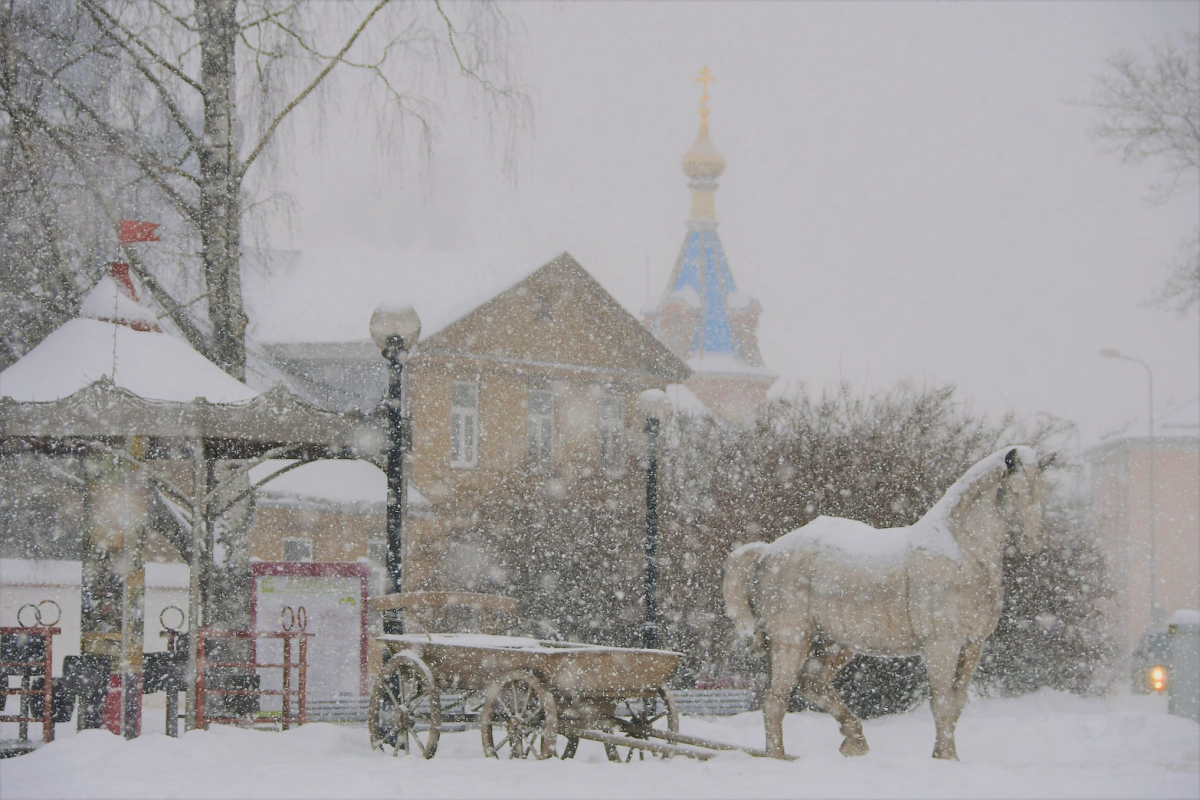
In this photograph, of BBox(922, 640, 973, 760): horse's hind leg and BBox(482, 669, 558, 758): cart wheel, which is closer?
BBox(922, 640, 973, 760): horse's hind leg

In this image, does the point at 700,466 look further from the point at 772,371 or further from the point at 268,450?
the point at 772,371

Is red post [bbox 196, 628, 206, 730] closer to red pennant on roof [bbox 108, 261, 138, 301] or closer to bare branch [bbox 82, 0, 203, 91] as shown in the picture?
red pennant on roof [bbox 108, 261, 138, 301]

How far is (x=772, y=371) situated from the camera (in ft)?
193

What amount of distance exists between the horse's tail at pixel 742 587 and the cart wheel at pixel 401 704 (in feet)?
7.31

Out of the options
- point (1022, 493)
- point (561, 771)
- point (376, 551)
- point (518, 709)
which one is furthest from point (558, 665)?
point (376, 551)

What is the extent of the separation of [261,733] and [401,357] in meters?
3.21

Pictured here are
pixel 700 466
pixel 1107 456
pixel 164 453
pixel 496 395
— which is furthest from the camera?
pixel 1107 456

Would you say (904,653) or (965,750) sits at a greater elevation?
(904,653)

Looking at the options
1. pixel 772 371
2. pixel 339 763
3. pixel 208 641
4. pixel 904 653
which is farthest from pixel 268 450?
pixel 772 371

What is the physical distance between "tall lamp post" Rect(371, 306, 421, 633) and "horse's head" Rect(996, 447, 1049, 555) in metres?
4.84

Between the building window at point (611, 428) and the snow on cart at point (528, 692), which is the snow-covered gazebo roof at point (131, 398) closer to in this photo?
the snow on cart at point (528, 692)

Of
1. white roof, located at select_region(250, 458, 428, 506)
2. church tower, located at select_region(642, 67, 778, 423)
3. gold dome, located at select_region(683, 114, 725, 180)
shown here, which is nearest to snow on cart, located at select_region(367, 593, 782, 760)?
white roof, located at select_region(250, 458, 428, 506)

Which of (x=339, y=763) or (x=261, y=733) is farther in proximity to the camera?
(x=261, y=733)

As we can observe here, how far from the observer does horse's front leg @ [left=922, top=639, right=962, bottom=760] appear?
9.14m
